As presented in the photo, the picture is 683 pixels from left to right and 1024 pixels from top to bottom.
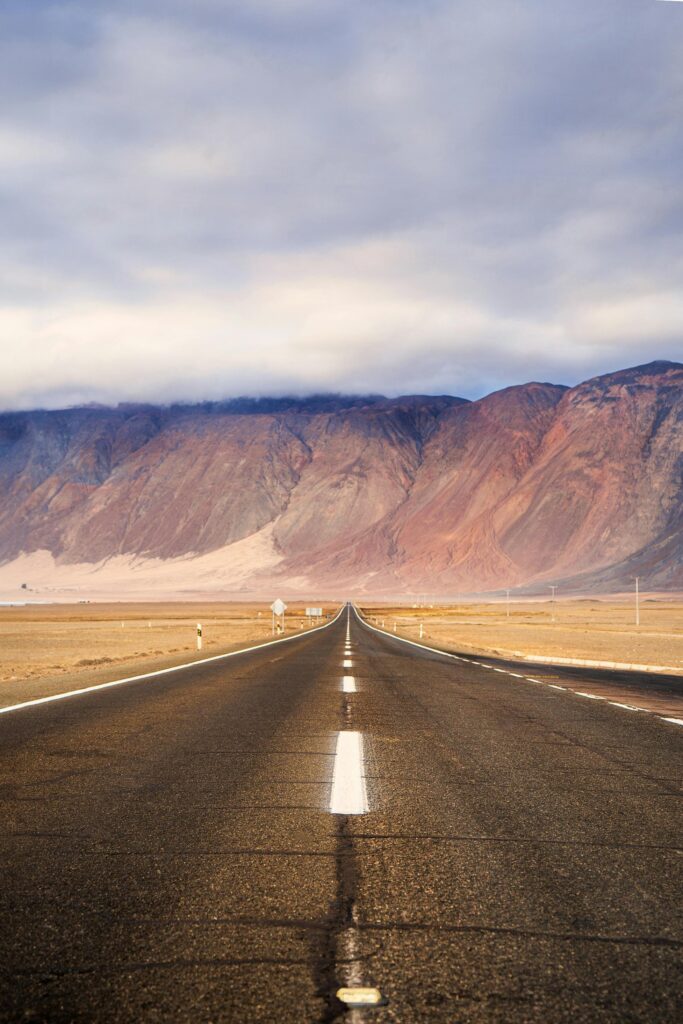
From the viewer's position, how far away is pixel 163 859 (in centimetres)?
469

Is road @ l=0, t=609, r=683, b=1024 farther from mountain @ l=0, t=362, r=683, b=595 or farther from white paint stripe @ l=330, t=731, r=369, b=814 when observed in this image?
mountain @ l=0, t=362, r=683, b=595

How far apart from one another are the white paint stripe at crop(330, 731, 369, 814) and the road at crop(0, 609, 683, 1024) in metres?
0.04

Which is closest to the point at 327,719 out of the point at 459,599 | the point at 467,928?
the point at 467,928

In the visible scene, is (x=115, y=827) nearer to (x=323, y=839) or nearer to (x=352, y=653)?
(x=323, y=839)

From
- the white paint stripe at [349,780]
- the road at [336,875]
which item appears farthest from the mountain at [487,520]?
the road at [336,875]

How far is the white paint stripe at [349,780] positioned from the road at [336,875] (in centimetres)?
4

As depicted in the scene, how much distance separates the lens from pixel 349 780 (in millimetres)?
6965

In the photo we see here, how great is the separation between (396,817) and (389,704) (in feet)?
23.3

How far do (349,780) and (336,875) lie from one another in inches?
99.2

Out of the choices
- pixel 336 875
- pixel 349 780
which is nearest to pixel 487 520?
pixel 349 780

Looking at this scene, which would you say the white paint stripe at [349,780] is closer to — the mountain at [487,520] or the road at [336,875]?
the road at [336,875]

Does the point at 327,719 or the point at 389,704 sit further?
the point at 389,704

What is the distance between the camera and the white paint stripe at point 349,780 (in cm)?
605

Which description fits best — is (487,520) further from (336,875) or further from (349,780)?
(336,875)
